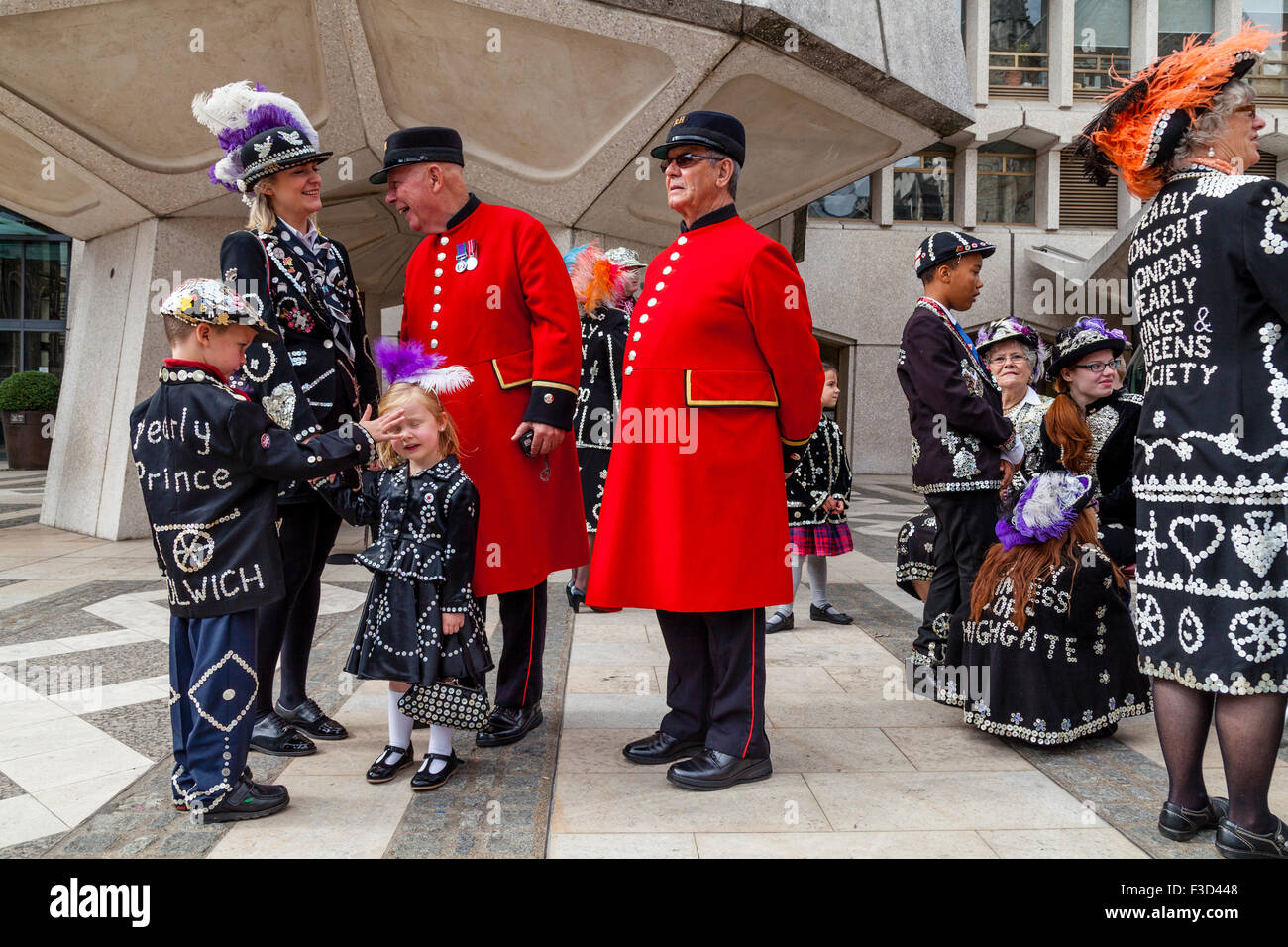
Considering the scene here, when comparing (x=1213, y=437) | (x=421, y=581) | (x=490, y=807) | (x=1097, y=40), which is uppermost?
(x=1097, y=40)

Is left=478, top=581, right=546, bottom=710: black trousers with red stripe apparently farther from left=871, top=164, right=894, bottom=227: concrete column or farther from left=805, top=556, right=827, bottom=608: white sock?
left=871, top=164, right=894, bottom=227: concrete column

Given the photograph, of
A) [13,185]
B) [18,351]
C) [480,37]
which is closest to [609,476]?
[480,37]

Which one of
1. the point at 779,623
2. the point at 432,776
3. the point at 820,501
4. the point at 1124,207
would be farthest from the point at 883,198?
the point at 432,776

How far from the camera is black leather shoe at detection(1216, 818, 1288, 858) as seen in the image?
2602 mm

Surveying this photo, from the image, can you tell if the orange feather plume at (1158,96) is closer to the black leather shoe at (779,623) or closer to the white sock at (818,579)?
the black leather shoe at (779,623)

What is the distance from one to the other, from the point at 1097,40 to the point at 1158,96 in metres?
20.3

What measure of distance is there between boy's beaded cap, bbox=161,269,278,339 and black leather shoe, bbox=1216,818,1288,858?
2963 mm

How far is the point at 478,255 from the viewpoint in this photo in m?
3.53

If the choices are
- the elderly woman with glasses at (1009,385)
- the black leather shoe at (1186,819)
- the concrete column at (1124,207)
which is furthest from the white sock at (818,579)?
the concrete column at (1124,207)

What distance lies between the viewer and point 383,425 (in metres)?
3.09

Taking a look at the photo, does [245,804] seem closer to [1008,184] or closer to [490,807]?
[490,807]

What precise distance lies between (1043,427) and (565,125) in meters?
4.80

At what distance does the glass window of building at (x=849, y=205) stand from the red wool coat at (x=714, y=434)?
17038 millimetres

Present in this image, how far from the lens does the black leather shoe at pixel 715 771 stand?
3156 millimetres
